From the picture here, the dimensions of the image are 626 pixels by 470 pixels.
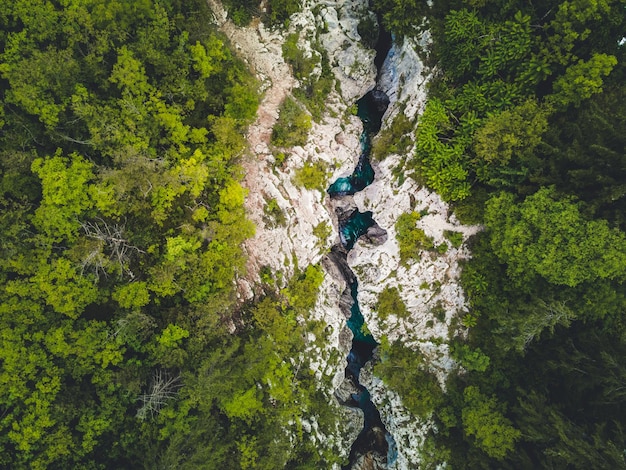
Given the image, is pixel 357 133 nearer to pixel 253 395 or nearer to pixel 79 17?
pixel 79 17

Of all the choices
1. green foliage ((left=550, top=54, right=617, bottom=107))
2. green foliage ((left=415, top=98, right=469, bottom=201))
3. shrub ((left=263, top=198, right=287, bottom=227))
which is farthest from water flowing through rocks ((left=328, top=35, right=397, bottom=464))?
green foliage ((left=550, top=54, right=617, bottom=107))

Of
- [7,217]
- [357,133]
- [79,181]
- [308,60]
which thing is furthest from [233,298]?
[308,60]

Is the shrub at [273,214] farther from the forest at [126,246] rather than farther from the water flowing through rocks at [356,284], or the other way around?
the water flowing through rocks at [356,284]

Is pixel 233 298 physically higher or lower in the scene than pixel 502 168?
lower

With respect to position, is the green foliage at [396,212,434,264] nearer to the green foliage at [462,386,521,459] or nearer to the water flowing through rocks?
the water flowing through rocks

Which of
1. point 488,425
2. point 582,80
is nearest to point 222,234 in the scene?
point 488,425

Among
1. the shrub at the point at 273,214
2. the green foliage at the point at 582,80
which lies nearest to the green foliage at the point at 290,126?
the shrub at the point at 273,214
